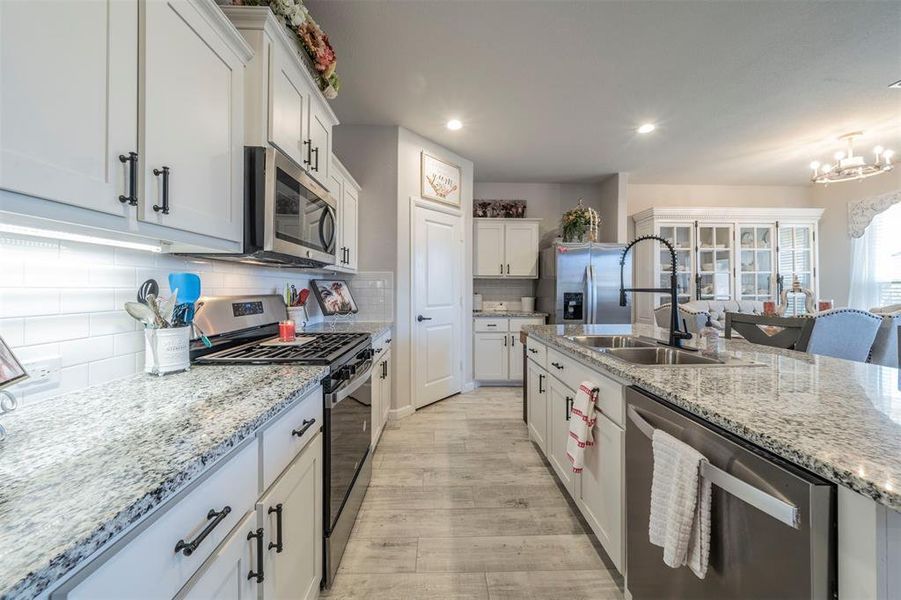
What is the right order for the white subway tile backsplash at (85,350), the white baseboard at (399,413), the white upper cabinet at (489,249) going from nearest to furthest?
the white subway tile backsplash at (85,350) < the white baseboard at (399,413) < the white upper cabinet at (489,249)

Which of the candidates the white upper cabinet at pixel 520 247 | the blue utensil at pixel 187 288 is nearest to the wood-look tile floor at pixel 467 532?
the blue utensil at pixel 187 288

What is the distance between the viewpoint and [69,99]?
67 centimetres

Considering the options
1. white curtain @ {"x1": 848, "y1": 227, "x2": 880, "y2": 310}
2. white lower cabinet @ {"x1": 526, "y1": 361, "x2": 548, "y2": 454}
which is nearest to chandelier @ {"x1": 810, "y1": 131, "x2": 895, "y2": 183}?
white curtain @ {"x1": 848, "y1": 227, "x2": 880, "y2": 310}

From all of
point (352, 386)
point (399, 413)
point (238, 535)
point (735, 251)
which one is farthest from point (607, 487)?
point (735, 251)

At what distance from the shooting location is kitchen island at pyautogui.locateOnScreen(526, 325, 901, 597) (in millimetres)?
→ 539

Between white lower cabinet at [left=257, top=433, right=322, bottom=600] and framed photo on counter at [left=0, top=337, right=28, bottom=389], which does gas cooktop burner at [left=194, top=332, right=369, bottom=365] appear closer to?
white lower cabinet at [left=257, top=433, right=322, bottom=600]

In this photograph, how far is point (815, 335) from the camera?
6.11 feet

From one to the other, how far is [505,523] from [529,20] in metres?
2.72

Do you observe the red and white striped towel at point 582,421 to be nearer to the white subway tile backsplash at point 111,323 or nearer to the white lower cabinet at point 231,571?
the white lower cabinet at point 231,571

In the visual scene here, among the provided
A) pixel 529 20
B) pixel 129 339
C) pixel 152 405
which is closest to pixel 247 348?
pixel 129 339

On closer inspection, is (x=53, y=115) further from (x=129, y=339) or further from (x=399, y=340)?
(x=399, y=340)

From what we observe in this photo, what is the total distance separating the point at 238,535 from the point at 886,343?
10.8 ft

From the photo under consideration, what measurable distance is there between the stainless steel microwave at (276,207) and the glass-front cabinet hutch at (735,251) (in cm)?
438

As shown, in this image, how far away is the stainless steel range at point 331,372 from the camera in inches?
50.6
